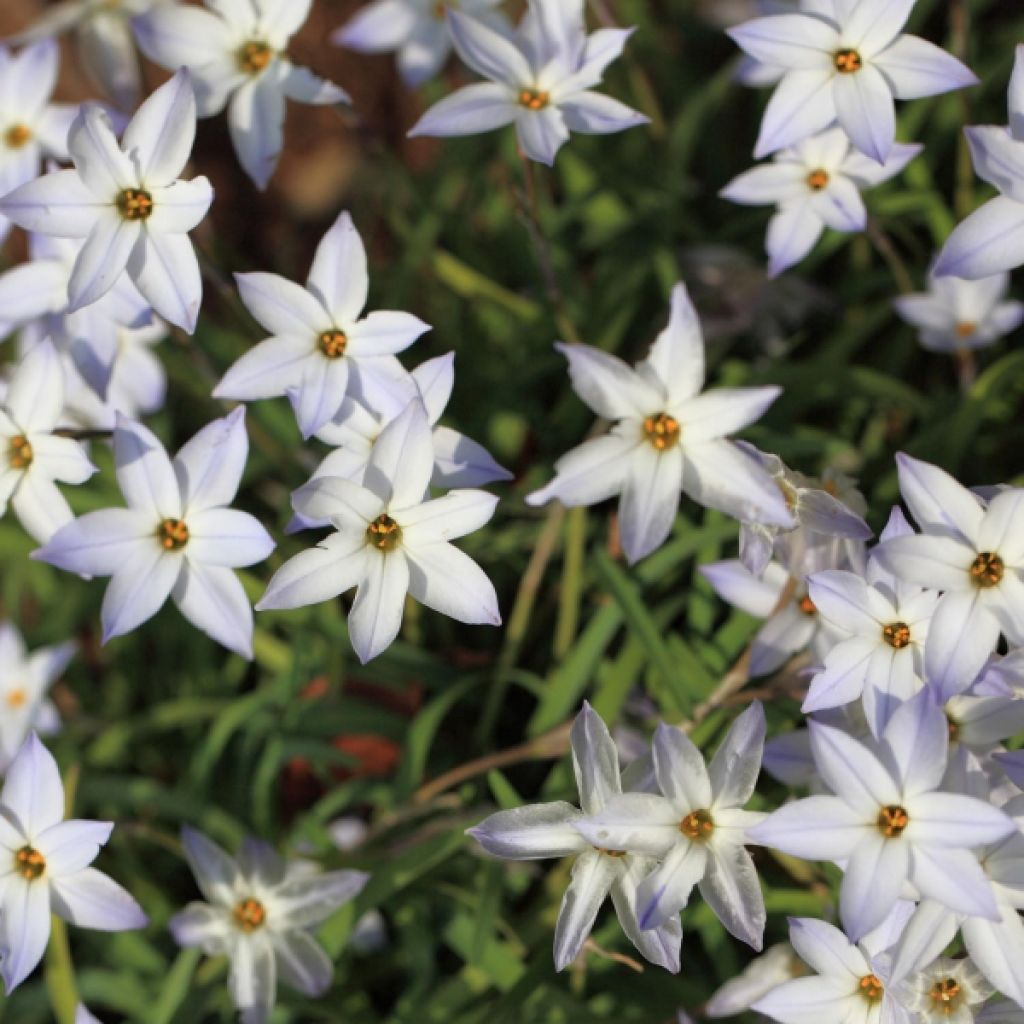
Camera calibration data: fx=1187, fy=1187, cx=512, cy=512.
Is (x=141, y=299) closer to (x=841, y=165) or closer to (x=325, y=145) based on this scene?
(x=841, y=165)

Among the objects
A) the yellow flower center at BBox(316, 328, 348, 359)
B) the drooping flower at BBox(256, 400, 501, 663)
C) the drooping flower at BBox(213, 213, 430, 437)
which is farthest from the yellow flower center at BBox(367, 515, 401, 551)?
the yellow flower center at BBox(316, 328, 348, 359)

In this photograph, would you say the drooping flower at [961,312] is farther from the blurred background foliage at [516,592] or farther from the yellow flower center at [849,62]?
the yellow flower center at [849,62]

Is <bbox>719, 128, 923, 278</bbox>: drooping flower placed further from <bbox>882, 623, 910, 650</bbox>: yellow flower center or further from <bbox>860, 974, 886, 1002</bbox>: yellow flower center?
<bbox>860, 974, 886, 1002</bbox>: yellow flower center

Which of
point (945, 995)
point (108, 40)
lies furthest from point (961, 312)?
point (108, 40)

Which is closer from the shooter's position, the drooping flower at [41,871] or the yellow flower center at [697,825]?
the yellow flower center at [697,825]

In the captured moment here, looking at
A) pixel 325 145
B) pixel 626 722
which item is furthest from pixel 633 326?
pixel 325 145

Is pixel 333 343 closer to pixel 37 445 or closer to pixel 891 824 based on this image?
pixel 37 445

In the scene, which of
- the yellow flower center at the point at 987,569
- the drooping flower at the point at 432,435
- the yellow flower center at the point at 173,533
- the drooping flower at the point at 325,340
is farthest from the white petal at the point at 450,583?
the yellow flower center at the point at 987,569
